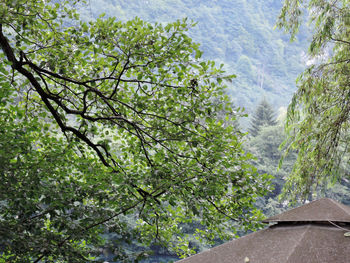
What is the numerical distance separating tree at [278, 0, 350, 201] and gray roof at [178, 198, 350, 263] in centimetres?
266

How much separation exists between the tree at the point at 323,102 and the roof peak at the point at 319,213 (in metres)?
2.65

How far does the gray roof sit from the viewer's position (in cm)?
159

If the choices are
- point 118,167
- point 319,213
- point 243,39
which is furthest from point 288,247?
point 243,39

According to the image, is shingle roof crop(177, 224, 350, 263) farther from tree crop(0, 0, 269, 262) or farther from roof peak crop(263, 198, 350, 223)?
tree crop(0, 0, 269, 262)

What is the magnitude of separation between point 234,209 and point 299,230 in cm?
180

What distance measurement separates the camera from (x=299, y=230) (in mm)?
1835

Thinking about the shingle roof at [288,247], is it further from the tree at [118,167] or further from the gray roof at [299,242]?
the tree at [118,167]

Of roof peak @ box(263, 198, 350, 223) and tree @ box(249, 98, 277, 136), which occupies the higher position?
tree @ box(249, 98, 277, 136)

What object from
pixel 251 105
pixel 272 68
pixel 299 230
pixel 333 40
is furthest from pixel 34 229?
pixel 272 68

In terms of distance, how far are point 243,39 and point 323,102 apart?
94812 millimetres

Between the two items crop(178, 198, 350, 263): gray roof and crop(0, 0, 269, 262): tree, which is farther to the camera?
crop(0, 0, 269, 262): tree

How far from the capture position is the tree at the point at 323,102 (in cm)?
448

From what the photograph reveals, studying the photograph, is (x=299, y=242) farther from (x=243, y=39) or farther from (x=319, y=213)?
(x=243, y=39)

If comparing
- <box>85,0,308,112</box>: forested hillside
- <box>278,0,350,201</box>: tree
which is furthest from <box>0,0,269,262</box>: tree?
<box>85,0,308,112</box>: forested hillside
